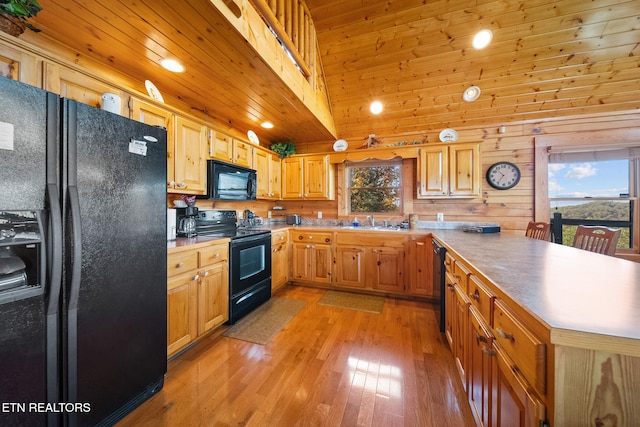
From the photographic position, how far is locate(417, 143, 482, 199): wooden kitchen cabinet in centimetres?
323

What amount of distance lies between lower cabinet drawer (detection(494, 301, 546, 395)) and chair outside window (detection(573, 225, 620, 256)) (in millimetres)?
1641

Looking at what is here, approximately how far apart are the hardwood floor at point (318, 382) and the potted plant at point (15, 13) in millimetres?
2128

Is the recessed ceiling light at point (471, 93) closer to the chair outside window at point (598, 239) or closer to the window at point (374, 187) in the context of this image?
the window at point (374, 187)

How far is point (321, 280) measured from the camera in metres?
3.57

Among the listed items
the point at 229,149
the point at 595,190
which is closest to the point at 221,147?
the point at 229,149

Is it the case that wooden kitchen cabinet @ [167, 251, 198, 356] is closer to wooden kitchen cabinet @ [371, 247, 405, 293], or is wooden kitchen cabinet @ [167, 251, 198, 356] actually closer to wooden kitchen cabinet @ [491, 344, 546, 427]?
wooden kitchen cabinet @ [491, 344, 546, 427]

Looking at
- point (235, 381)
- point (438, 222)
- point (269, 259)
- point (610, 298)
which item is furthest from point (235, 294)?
point (438, 222)

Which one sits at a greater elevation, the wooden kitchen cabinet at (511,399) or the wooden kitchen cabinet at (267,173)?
the wooden kitchen cabinet at (267,173)

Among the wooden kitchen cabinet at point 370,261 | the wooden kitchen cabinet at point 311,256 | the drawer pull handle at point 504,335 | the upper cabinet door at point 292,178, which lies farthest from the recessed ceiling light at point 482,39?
the drawer pull handle at point 504,335

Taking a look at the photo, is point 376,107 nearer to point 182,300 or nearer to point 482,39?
point 482,39

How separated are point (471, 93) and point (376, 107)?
1.19 m

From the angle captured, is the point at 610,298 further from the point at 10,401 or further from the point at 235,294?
the point at 235,294

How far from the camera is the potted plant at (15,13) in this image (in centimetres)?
113

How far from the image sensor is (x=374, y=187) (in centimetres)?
401
